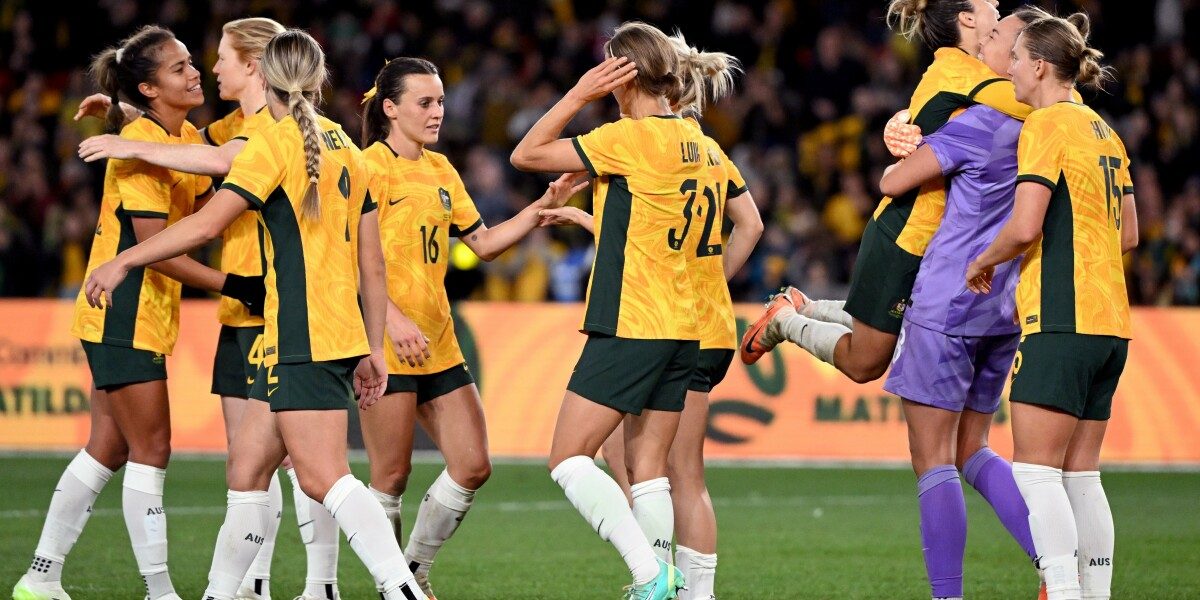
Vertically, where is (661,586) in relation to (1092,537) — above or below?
below

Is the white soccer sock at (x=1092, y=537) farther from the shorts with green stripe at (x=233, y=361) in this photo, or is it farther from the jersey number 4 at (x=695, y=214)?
the shorts with green stripe at (x=233, y=361)

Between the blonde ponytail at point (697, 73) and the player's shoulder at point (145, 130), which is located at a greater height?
the blonde ponytail at point (697, 73)

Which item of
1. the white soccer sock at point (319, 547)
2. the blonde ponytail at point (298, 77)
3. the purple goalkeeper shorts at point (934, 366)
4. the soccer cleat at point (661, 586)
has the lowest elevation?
the white soccer sock at point (319, 547)

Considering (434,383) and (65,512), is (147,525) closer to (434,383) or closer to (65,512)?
(65,512)

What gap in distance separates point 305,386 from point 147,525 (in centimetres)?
147

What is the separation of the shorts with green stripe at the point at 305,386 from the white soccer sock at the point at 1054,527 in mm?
2500

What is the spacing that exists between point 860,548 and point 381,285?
4.13m

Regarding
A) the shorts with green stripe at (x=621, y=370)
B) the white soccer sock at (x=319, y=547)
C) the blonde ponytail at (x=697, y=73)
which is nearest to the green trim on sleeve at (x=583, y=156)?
the blonde ponytail at (x=697, y=73)

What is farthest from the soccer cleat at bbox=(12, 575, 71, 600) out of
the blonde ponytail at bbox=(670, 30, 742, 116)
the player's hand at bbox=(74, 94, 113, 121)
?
the blonde ponytail at bbox=(670, 30, 742, 116)

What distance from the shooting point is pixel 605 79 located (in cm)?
544

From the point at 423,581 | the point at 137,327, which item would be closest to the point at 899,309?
the point at 423,581

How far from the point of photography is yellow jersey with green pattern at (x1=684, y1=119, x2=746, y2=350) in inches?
223

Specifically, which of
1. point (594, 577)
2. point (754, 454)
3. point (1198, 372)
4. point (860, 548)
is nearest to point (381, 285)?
point (594, 577)

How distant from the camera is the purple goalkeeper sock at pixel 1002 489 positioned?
5.93 m
